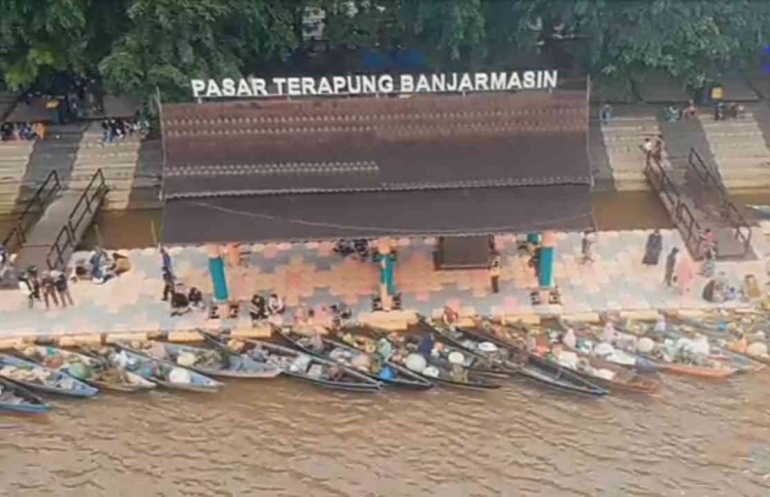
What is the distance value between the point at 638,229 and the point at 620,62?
8.72 meters

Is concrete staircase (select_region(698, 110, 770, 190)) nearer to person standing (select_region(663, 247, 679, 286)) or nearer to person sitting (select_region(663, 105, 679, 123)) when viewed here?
person sitting (select_region(663, 105, 679, 123))

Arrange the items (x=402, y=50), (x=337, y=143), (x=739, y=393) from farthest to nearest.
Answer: (x=402, y=50) < (x=337, y=143) < (x=739, y=393)

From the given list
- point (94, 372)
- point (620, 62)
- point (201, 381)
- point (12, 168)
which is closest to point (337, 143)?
point (201, 381)

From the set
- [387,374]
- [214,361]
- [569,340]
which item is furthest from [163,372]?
[569,340]

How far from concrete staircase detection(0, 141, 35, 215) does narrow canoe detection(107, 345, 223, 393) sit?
48.5 ft

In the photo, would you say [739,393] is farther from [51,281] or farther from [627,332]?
[51,281]

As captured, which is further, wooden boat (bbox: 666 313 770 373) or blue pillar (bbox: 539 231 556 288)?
blue pillar (bbox: 539 231 556 288)

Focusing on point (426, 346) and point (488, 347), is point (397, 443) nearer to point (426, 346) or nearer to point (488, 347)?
point (426, 346)

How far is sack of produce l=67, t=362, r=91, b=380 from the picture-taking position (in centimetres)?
3162

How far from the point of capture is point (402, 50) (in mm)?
47750

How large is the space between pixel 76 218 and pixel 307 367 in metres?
15.2

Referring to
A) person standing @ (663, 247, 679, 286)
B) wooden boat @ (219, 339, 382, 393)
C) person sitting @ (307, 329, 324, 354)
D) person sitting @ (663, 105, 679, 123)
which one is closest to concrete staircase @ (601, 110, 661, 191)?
person sitting @ (663, 105, 679, 123)

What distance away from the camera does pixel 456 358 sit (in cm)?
3142

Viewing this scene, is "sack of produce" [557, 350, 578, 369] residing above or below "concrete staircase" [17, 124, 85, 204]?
below
